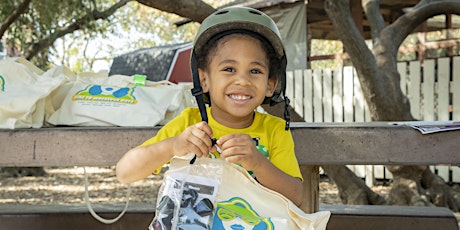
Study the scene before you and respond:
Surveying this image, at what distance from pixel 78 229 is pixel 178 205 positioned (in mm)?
1905

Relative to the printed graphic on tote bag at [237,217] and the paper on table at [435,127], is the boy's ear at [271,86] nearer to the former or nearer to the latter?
the printed graphic on tote bag at [237,217]

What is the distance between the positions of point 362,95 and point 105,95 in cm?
631

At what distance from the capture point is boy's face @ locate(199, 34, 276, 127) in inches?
92.2

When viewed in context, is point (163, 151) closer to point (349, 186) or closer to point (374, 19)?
point (349, 186)

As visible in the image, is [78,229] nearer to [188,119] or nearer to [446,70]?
[188,119]

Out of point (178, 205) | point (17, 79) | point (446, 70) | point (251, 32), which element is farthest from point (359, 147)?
point (446, 70)

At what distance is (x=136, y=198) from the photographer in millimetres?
8688

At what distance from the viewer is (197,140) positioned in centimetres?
210

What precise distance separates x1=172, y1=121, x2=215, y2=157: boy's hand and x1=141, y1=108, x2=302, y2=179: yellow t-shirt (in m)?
0.30

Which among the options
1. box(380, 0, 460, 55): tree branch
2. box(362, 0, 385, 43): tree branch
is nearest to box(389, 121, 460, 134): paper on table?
box(380, 0, 460, 55): tree branch

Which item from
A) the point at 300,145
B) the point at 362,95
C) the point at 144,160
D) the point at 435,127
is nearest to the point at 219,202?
the point at 144,160

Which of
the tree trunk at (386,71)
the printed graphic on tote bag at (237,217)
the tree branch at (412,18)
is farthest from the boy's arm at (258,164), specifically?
the tree branch at (412,18)

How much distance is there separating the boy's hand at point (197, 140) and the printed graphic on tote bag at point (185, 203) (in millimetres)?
128

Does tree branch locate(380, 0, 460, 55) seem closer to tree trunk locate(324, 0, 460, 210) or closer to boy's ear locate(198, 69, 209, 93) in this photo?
tree trunk locate(324, 0, 460, 210)
